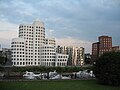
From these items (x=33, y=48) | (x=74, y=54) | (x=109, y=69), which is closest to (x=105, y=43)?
(x=74, y=54)

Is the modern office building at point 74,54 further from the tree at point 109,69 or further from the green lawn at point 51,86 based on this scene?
the green lawn at point 51,86

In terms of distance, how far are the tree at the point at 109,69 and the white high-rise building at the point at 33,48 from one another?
82.4 metres

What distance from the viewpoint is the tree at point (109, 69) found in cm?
3281

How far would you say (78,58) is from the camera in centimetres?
13775

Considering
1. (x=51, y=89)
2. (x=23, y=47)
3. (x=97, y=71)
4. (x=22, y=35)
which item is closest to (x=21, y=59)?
(x=23, y=47)

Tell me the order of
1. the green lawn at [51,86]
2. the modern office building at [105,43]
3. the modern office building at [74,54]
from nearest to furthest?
the green lawn at [51,86] → the modern office building at [105,43] → the modern office building at [74,54]

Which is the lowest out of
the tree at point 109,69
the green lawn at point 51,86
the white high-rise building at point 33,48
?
the green lawn at point 51,86

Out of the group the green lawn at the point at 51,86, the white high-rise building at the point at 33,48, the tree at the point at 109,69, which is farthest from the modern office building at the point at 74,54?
the green lawn at the point at 51,86

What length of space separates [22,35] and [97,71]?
313ft

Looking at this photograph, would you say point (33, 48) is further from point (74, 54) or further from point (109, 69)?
point (109, 69)

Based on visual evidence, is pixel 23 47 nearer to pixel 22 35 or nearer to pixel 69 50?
pixel 22 35

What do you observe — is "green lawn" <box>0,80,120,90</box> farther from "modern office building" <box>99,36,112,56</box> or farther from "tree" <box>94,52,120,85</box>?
"modern office building" <box>99,36,112,56</box>

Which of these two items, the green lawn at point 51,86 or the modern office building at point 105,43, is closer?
the green lawn at point 51,86

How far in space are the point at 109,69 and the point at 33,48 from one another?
9418cm
